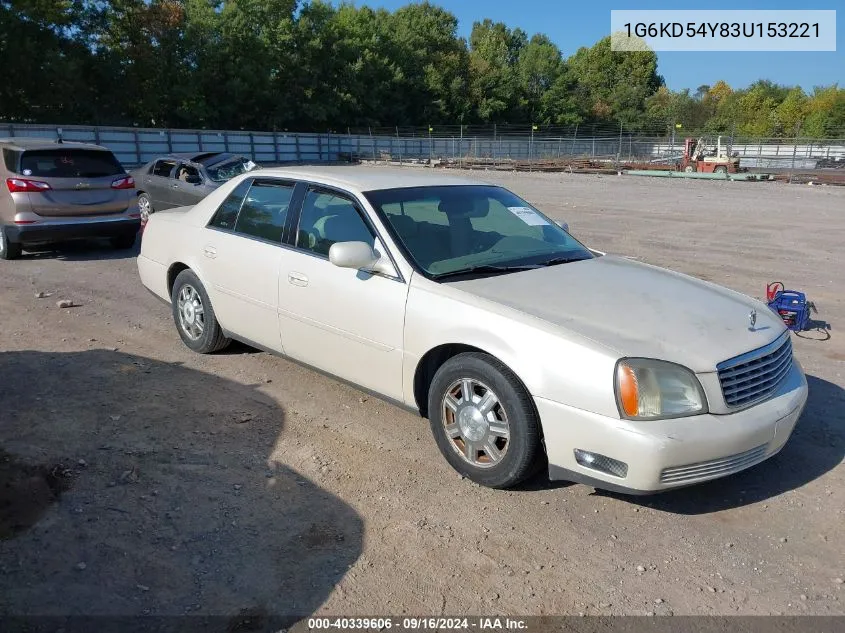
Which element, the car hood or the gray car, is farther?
the gray car

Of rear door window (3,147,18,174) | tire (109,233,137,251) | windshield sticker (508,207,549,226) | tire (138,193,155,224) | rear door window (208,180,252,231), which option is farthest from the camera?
tire (138,193,155,224)

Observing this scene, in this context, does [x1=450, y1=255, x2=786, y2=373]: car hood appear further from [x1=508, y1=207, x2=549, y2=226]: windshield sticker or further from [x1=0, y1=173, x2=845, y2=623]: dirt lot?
[x1=0, y1=173, x2=845, y2=623]: dirt lot

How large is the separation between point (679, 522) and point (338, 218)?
8.82ft

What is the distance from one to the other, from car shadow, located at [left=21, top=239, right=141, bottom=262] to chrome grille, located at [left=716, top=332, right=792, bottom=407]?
8960mm

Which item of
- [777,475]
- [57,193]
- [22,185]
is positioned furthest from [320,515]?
[22,185]

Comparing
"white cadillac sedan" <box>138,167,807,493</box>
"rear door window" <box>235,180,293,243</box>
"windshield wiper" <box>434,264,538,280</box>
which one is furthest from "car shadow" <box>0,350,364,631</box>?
"windshield wiper" <box>434,264,538,280</box>

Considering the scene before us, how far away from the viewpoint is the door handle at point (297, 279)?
15.0 feet

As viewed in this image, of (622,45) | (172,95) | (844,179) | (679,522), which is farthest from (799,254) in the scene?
(622,45)

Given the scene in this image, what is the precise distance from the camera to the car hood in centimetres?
338

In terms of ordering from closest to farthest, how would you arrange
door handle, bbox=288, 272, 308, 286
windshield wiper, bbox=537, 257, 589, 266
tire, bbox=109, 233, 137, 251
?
windshield wiper, bbox=537, 257, 589, 266 → door handle, bbox=288, 272, 308, 286 → tire, bbox=109, 233, 137, 251

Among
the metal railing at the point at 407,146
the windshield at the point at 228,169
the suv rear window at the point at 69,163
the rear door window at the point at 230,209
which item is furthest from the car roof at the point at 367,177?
the metal railing at the point at 407,146

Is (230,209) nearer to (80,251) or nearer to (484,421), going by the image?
(484,421)

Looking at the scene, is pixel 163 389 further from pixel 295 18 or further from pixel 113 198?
pixel 295 18

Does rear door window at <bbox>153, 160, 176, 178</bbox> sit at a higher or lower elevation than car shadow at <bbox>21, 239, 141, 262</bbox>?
higher
